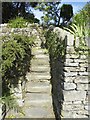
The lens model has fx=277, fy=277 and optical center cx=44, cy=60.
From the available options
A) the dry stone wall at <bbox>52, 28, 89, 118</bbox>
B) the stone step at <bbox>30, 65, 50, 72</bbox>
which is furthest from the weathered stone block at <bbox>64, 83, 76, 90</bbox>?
the stone step at <bbox>30, 65, 50, 72</bbox>

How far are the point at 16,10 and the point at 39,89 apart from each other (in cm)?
527

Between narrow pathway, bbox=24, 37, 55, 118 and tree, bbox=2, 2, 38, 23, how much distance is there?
3.77 m

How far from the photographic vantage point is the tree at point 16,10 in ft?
36.0

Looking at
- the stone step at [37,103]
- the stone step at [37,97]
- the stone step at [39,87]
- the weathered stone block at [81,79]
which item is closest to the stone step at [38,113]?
the stone step at [37,103]

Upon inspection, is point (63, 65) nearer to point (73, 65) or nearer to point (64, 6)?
point (73, 65)

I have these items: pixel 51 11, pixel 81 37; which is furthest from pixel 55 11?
pixel 81 37

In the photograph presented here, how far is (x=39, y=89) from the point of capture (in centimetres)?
691

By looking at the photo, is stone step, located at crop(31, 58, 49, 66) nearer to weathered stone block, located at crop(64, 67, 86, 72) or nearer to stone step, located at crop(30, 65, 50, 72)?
stone step, located at crop(30, 65, 50, 72)

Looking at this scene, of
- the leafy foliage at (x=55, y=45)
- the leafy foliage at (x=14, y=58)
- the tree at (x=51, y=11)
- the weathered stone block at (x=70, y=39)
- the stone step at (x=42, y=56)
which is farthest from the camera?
the tree at (x=51, y=11)

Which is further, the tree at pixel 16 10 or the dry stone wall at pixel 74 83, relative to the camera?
the tree at pixel 16 10

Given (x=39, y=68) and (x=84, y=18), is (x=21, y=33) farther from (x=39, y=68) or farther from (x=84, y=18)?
(x=84, y=18)

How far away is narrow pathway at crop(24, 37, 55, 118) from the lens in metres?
6.47

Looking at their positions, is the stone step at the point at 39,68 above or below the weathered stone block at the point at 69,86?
above

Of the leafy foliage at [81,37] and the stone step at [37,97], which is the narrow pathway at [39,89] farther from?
the leafy foliage at [81,37]
